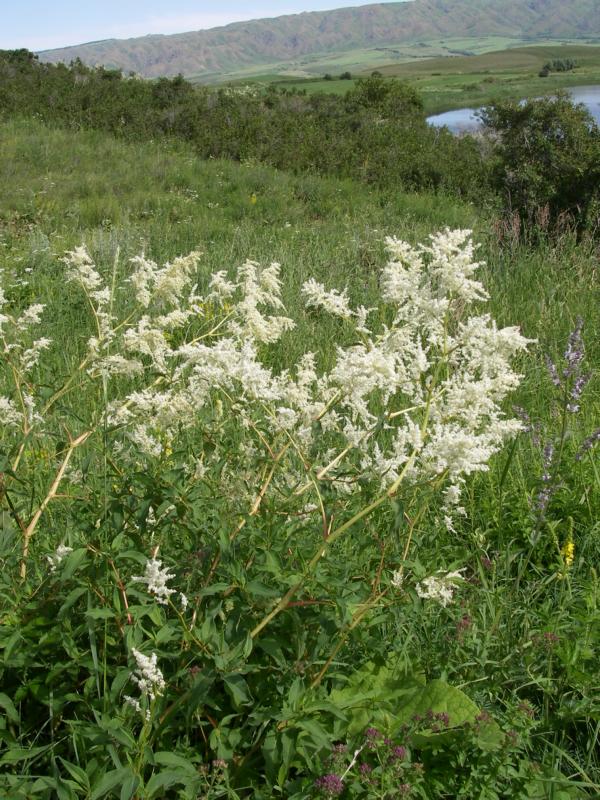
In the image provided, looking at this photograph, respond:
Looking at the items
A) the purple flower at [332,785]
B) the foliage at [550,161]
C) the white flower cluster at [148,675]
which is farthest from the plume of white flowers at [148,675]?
the foliage at [550,161]

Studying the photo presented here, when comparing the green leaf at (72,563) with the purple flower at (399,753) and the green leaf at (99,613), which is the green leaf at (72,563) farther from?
the purple flower at (399,753)

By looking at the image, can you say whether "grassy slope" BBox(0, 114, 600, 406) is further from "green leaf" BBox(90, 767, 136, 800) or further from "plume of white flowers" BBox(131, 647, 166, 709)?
"green leaf" BBox(90, 767, 136, 800)

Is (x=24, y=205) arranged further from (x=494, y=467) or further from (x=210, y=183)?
(x=494, y=467)

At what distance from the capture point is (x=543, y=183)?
31.2ft

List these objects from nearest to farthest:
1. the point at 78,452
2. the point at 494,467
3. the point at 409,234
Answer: the point at 78,452
the point at 494,467
the point at 409,234

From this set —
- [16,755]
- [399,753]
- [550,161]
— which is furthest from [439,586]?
[550,161]

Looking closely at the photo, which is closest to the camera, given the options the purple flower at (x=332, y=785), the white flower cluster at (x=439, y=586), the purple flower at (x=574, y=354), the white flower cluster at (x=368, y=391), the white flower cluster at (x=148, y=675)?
the white flower cluster at (x=148, y=675)

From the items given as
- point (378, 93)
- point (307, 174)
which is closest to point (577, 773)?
point (307, 174)

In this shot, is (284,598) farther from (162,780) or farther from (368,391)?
(368,391)

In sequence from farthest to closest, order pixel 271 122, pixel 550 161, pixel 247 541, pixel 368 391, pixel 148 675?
pixel 271 122 → pixel 550 161 → pixel 247 541 → pixel 368 391 → pixel 148 675

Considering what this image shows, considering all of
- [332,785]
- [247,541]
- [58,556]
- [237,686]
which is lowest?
[332,785]

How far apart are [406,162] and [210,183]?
4.52 meters

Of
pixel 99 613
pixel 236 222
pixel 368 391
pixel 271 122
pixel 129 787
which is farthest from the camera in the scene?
pixel 271 122

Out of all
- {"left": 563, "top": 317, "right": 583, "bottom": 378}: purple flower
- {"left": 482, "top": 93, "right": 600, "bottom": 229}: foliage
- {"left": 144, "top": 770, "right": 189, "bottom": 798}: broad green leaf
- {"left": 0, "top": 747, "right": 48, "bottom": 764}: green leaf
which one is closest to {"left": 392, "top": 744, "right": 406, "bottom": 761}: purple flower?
{"left": 144, "top": 770, "right": 189, "bottom": 798}: broad green leaf
